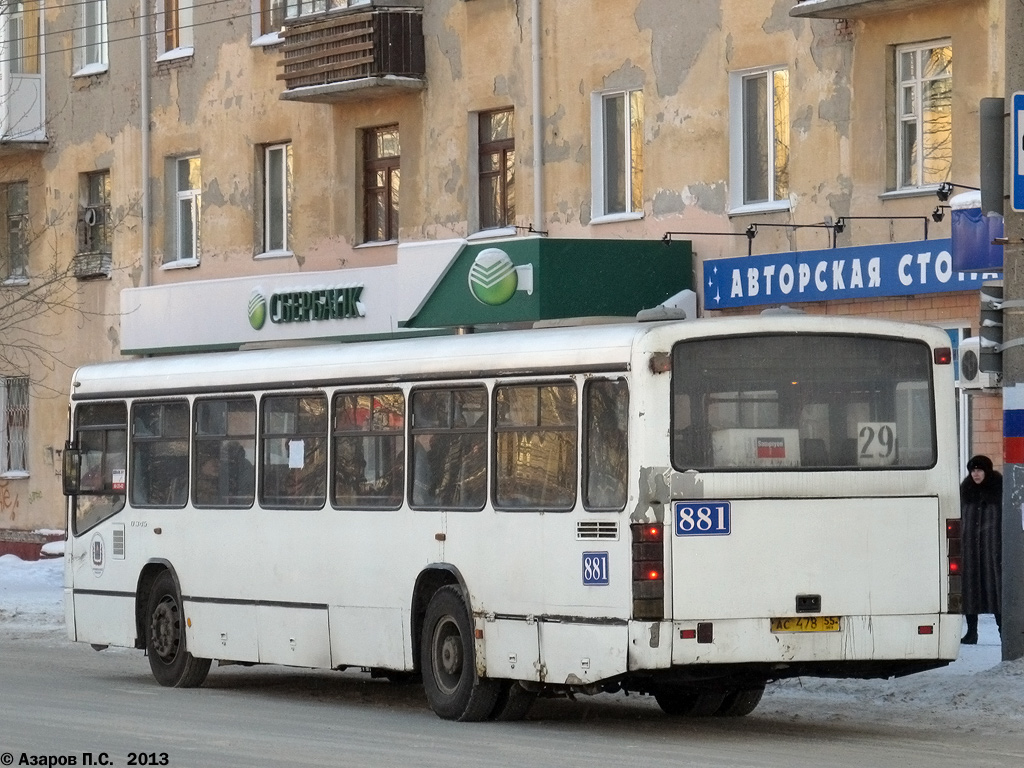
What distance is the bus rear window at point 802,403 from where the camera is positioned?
12914 millimetres

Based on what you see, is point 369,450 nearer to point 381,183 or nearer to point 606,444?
point 606,444

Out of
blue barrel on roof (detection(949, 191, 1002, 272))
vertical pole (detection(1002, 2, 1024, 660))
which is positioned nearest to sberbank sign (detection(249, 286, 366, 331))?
blue barrel on roof (detection(949, 191, 1002, 272))

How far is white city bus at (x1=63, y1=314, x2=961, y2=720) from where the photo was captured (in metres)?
→ 12.8

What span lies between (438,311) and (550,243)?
2763 millimetres

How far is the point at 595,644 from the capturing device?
1288 cm

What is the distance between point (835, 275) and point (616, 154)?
431cm

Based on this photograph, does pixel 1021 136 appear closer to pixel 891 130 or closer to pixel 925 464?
pixel 925 464

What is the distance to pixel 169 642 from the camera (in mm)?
17156

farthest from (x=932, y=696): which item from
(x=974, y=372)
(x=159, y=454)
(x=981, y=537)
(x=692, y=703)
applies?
(x=159, y=454)

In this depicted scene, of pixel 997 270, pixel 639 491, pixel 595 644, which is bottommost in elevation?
pixel 595 644

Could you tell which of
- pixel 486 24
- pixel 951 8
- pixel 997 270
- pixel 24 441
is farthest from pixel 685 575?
pixel 24 441

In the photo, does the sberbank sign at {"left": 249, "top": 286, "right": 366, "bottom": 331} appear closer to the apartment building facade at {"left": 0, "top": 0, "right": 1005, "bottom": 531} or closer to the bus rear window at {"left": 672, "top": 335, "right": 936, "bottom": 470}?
the apartment building facade at {"left": 0, "top": 0, "right": 1005, "bottom": 531}

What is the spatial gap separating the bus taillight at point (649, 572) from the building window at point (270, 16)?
64.1 ft

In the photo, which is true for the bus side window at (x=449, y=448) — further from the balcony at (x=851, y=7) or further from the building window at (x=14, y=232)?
the building window at (x=14, y=232)
